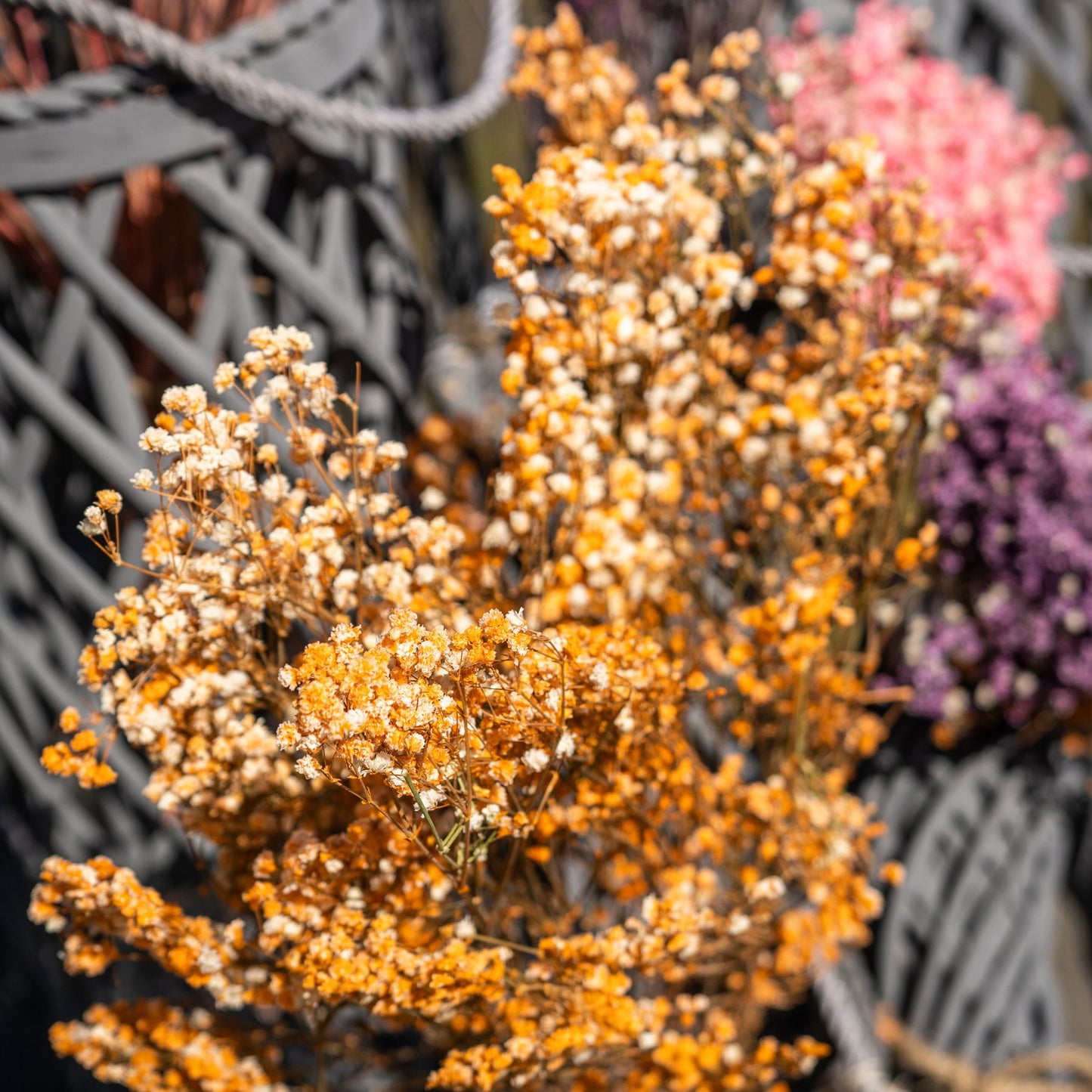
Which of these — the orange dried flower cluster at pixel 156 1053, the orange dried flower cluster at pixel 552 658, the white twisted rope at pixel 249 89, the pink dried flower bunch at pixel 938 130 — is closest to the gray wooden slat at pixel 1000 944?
the orange dried flower cluster at pixel 552 658

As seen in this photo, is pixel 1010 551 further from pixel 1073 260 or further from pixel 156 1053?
pixel 156 1053

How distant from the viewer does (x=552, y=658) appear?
19.0 inches

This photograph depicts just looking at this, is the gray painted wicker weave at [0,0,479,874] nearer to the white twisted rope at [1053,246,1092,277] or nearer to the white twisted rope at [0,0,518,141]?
the white twisted rope at [0,0,518,141]

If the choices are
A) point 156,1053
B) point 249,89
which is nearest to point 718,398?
point 249,89

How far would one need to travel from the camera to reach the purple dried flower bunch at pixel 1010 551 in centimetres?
93

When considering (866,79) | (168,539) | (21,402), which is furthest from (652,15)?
(168,539)

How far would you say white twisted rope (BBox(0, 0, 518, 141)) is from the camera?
731mm

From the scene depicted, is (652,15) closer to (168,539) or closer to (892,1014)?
(168,539)

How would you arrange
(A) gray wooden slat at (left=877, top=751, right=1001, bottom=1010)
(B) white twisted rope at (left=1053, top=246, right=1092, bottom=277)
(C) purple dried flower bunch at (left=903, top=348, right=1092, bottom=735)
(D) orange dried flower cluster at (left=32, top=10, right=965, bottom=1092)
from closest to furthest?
(D) orange dried flower cluster at (left=32, top=10, right=965, bottom=1092)
(C) purple dried flower bunch at (left=903, top=348, right=1092, bottom=735)
(A) gray wooden slat at (left=877, top=751, right=1001, bottom=1010)
(B) white twisted rope at (left=1053, top=246, right=1092, bottom=277)

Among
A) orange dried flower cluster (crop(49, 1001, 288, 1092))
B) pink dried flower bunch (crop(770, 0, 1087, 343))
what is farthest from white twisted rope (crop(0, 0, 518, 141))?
orange dried flower cluster (crop(49, 1001, 288, 1092))

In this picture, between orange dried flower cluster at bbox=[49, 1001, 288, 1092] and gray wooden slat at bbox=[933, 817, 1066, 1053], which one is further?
gray wooden slat at bbox=[933, 817, 1066, 1053]

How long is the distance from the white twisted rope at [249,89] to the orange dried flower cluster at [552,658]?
17 centimetres

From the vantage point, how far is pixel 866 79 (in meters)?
1.11

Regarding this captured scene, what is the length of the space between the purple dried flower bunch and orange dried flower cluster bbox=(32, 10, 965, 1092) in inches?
7.9
